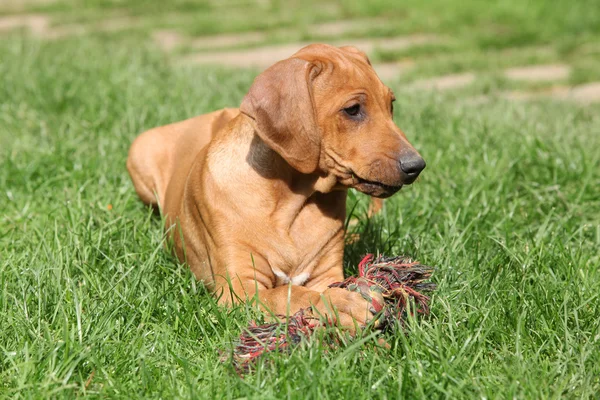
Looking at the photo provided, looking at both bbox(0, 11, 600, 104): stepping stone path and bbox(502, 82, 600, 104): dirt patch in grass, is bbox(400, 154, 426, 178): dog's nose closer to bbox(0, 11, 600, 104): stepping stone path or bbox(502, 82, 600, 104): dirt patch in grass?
bbox(0, 11, 600, 104): stepping stone path

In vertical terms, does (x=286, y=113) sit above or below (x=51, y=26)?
above

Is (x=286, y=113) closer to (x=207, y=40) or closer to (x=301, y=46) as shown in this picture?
(x=301, y=46)

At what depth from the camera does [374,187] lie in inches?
121

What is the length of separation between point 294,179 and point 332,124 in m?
0.35

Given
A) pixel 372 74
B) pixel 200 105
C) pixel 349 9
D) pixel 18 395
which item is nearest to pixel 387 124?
pixel 372 74

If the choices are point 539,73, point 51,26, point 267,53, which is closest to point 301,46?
point 267,53

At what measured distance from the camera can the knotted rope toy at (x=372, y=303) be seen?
104 inches

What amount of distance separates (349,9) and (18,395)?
8636mm

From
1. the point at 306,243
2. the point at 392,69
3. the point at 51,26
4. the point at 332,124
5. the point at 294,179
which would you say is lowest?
the point at 392,69

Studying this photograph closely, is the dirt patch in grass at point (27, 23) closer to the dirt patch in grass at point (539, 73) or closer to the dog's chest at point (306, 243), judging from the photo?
Result: the dirt patch in grass at point (539, 73)

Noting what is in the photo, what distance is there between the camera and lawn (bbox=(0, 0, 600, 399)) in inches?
100

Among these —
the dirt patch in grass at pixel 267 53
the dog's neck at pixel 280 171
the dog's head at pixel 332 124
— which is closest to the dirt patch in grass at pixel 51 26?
the dirt patch in grass at pixel 267 53

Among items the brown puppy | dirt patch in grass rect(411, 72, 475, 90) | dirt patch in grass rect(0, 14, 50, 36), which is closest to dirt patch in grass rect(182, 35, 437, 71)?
dirt patch in grass rect(411, 72, 475, 90)

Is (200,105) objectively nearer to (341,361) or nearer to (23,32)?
(341,361)
